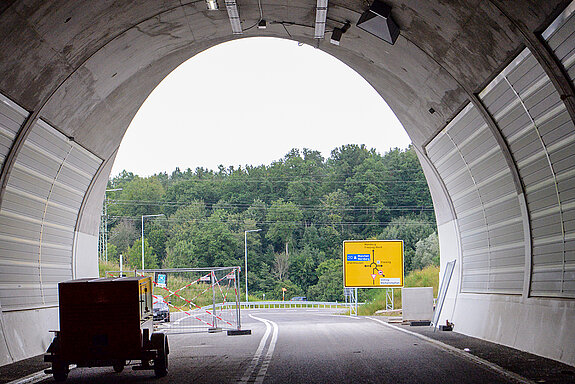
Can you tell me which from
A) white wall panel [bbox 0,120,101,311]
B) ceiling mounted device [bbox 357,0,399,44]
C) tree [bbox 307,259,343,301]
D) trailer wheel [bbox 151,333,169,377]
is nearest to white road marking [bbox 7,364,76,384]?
trailer wheel [bbox 151,333,169,377]

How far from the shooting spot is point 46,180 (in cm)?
1800

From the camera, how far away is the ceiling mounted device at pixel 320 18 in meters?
17.2

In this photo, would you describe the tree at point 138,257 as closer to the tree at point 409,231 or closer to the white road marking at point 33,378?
the tree at point 409,231

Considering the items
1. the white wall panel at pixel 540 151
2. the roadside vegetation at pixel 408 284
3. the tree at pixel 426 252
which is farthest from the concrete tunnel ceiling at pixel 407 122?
the tree at pixel 426 252

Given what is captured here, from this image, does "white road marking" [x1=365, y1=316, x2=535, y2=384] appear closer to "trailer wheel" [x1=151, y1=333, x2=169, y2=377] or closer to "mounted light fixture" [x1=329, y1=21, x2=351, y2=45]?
"trailer wheel" [x1=151, y1=333, x2=169, y2=377]

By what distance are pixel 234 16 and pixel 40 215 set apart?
6.84 m

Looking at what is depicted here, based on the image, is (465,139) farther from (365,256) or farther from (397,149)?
(397,149)

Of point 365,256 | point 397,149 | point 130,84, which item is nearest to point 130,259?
point 397,149

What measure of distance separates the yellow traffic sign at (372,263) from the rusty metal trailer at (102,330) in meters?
29.9

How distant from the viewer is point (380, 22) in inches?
643

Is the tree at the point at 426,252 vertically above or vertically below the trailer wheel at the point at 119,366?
above

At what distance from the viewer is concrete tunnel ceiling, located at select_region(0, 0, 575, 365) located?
1334 cm

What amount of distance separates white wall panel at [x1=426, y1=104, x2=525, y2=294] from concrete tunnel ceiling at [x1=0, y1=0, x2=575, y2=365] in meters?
0.06

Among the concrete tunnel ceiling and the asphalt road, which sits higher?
the concrete tunnel ceiling
